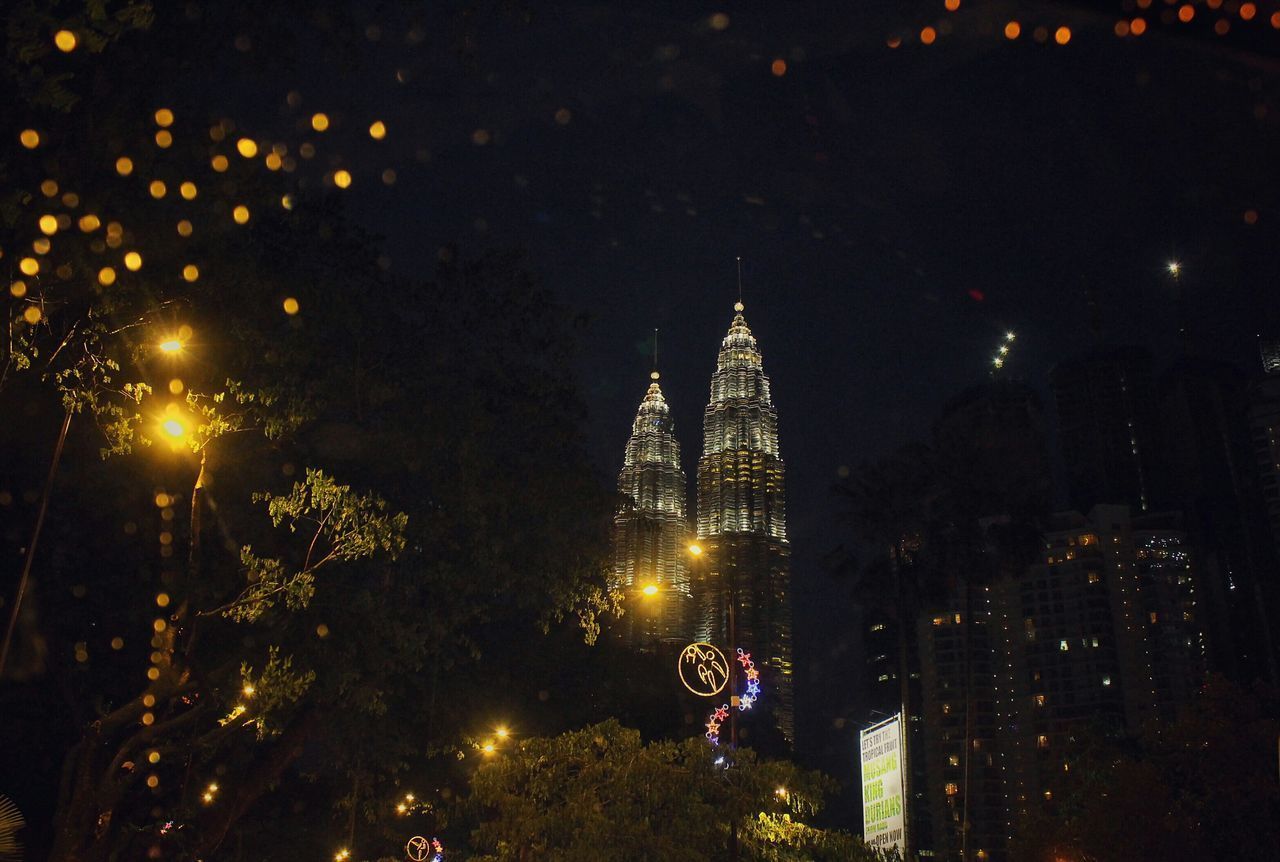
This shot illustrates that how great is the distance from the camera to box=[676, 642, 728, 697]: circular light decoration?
15.4 m

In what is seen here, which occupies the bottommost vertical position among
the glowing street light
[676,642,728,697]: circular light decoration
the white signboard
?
the white signboard

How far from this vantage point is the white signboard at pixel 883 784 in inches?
659

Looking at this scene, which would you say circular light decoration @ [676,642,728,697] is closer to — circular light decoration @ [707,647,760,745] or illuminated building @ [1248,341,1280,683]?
circular light decoration @ [707,647,760,745]

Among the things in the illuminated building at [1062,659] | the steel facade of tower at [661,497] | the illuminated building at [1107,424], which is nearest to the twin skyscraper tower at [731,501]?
the steel facade of tower at [661,497]

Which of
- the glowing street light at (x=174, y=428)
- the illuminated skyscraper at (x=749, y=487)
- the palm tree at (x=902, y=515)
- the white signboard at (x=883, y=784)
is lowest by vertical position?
the white signboard at (x=883, y=784)

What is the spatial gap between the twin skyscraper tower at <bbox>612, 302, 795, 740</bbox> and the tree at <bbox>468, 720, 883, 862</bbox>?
112393 mm

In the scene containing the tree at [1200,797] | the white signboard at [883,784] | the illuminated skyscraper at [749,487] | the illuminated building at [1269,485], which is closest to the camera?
the white signboard at [883,784]

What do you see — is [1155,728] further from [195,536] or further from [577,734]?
[195,536]

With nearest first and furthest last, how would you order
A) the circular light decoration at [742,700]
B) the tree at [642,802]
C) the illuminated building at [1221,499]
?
the tree at [642,802]
the circular light decoration at [742,700]
the illuminated building at [1221,499]

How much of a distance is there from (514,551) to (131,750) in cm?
638

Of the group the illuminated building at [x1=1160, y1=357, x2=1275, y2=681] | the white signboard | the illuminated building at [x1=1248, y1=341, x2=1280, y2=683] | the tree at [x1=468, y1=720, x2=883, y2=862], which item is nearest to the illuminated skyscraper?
the illuminated building at [x1=1160, y1=357, x2=1275, y2=681]

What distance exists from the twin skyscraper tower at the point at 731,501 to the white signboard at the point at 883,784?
10691 cm

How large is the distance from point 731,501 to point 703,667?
413 feet

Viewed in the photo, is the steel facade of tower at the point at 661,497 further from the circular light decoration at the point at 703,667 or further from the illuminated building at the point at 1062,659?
the circular light decoration at the point at 703,667
